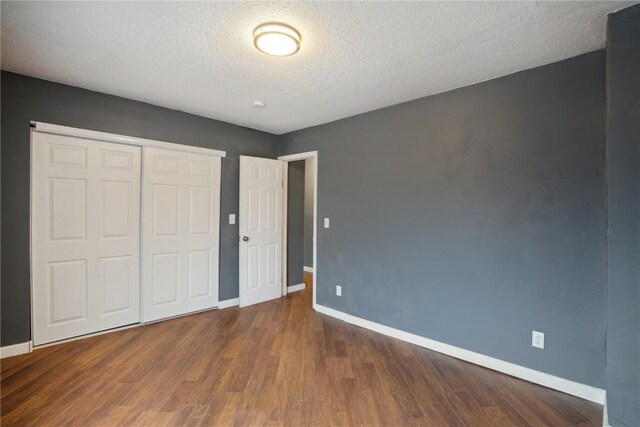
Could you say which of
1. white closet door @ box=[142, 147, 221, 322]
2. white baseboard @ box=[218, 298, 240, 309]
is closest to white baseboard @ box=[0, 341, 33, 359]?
white closet door @ box=[142, 147, 221, 322]

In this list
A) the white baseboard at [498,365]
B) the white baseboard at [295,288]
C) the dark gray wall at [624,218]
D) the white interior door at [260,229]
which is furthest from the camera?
the white baseboard at [295,288]

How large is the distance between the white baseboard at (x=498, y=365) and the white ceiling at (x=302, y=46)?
2.42 m

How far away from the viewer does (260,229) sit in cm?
431

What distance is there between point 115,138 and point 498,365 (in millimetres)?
4239

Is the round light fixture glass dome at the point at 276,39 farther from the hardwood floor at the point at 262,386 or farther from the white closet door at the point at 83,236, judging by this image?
the hardwood floor at the point at 262,386

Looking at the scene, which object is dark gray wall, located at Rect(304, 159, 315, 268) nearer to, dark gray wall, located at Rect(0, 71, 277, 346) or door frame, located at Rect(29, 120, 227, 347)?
door frame, located at Rect(29, 120, 227, 347)

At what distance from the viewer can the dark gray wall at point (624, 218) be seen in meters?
1.63

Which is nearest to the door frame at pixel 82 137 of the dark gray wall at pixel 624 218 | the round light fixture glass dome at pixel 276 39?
the round light fixture glass dome at pixel 276 39

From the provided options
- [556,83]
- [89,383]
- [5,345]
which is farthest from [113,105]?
[556,83]

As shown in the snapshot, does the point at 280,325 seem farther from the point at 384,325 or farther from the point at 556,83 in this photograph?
the point at 556,83

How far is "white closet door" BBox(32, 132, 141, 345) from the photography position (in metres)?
2.76

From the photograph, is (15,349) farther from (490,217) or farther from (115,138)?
(490,217)

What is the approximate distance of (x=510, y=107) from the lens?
249 cm

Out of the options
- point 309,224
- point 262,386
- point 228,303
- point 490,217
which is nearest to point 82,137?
point 228,303
